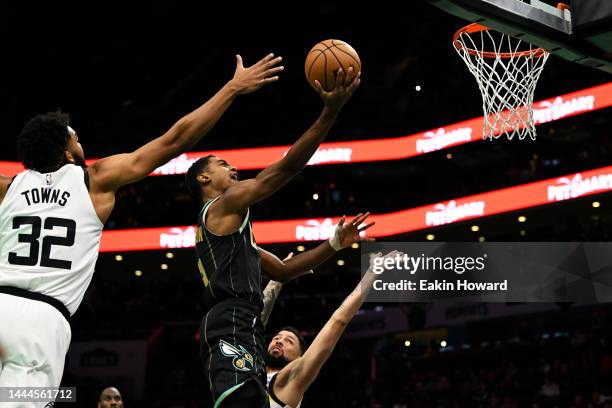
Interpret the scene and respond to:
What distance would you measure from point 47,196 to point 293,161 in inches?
49.7

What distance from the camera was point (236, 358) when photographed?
4.26 metres

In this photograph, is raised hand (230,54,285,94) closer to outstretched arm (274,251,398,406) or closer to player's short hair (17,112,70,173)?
player's short hair (17,112,70,173)

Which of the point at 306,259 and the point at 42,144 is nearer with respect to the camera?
the point at 42,144

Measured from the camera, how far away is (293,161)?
14.4 feet

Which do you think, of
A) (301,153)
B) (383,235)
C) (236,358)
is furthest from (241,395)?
(383,235)

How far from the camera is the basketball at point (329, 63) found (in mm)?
4859

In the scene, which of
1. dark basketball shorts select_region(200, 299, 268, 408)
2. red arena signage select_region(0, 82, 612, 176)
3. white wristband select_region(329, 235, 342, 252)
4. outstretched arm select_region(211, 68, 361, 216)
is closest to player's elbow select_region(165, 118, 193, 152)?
outstretched arm select_region(211, 68, 361, 216)

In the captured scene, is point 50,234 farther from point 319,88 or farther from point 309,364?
point 309,364

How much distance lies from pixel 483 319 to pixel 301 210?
14.2ft

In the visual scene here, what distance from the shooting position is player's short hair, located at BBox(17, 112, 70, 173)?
12.1 feet

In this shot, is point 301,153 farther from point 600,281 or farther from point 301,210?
point 301,210

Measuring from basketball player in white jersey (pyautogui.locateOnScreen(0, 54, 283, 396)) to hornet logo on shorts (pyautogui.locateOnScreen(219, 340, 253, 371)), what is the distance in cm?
89

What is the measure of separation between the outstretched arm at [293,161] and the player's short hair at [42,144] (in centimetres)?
103

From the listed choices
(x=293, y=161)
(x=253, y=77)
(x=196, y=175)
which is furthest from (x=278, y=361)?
(x=253, y=77)
